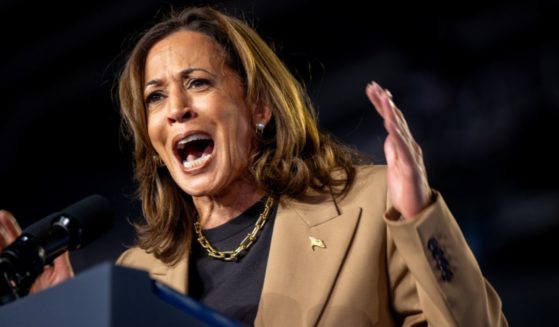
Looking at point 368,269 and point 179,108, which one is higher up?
point 179,108

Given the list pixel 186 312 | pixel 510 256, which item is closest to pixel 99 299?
pixel 186 312

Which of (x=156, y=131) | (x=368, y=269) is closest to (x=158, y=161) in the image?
(x=156, y=131)

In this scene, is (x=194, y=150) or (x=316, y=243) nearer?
(x=316, y=243)

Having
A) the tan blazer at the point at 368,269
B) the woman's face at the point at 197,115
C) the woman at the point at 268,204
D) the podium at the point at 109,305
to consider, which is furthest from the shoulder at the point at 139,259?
the podium at the point at 109,305

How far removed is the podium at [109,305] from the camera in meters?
0.99

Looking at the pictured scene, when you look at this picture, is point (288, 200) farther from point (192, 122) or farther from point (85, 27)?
point (85, 27)

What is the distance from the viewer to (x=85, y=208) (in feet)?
4.37

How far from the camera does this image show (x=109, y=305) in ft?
3.20

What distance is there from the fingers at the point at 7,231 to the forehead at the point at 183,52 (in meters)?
0.64

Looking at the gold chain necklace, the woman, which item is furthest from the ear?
the gold chain necklace

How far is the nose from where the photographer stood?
2104 millimetres

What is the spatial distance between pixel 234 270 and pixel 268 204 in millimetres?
200

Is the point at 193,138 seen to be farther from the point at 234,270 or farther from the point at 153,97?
the point at 234,270

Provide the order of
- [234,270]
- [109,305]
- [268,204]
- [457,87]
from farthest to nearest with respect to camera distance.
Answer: [457,87] < [268,204] < [234,270] < [109,305]
